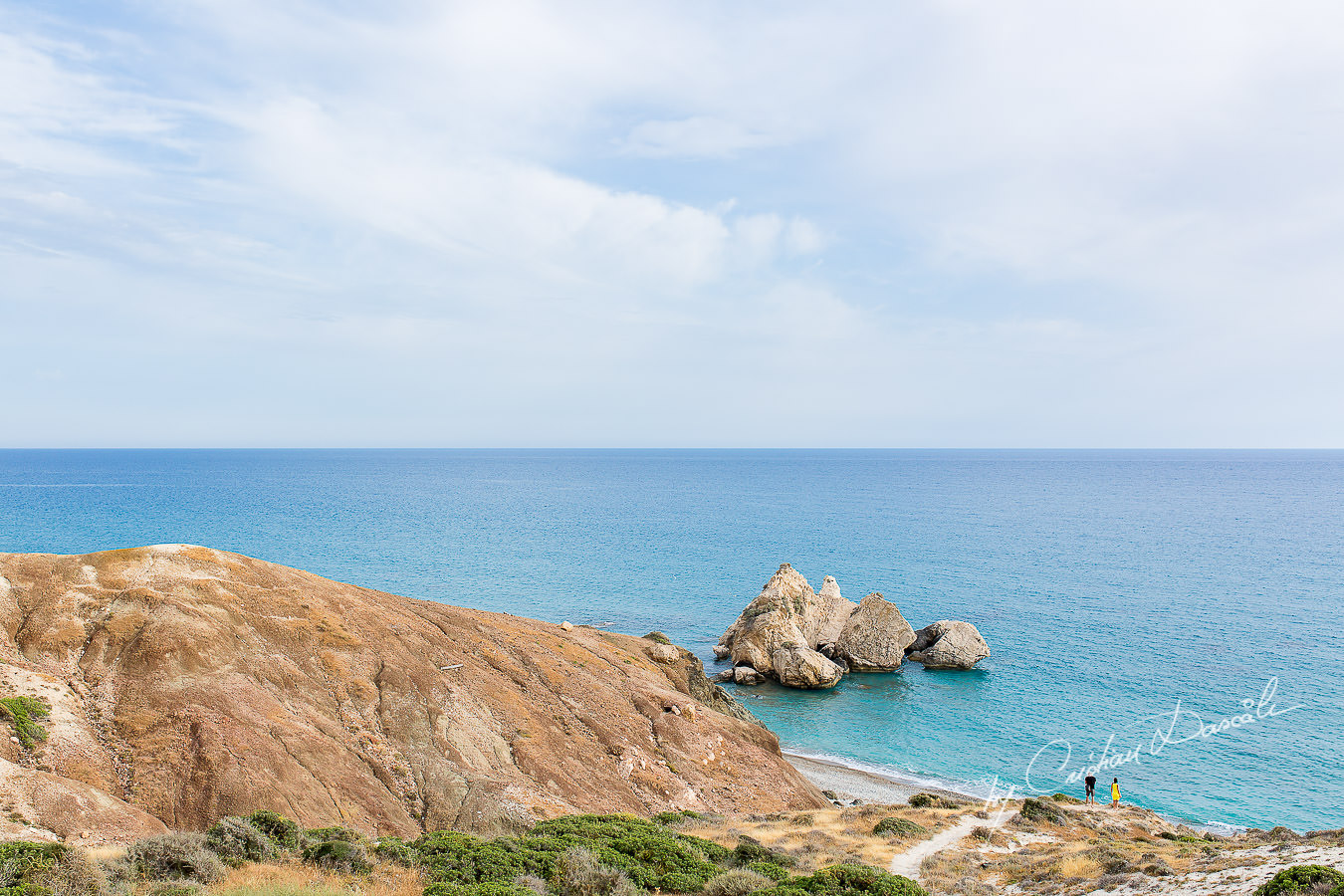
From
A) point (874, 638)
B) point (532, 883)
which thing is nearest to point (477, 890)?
point (532, 883)

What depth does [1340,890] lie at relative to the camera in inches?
454

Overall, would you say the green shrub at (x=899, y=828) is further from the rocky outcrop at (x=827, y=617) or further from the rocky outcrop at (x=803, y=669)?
the rocky outcrop at (x=827, y=617)

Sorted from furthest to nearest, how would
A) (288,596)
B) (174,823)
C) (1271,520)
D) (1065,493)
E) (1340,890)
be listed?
1. (1065,493)
2. (1271,520)
3. (288,596)
4. (174,823)
5. (1340,890)

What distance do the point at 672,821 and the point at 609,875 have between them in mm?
11724

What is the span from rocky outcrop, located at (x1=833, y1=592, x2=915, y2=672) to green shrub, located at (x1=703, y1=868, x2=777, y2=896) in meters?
43.8

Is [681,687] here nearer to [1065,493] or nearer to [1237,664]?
[1237,664]

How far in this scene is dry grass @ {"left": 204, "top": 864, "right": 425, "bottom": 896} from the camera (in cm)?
1159

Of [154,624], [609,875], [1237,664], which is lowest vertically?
[1237,664]

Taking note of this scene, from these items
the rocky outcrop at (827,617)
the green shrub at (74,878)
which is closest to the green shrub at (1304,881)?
the green shrub at (74,878)

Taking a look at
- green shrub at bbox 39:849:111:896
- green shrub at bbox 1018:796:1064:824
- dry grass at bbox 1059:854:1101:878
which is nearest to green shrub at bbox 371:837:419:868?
green shrub at bbox 39:849:111:896

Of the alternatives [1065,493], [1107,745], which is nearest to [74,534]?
[1107,745]

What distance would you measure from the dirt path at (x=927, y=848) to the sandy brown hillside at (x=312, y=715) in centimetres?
750

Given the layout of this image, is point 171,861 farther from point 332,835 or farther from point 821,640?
point 821,640

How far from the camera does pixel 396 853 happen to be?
50.0 feet
